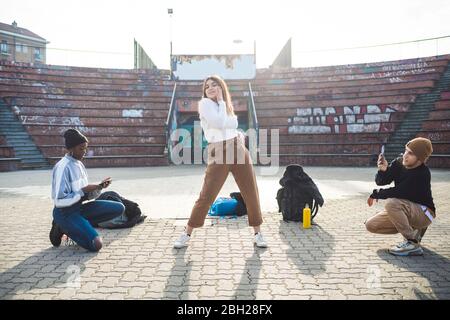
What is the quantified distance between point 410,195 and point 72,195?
375cm

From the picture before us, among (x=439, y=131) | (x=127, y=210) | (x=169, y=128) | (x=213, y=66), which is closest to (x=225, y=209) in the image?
(x=127, y=210)

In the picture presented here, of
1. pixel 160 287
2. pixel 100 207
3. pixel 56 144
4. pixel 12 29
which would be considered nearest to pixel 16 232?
pixel 100 207

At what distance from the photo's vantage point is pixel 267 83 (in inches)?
777

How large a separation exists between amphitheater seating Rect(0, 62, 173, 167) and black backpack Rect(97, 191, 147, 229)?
34.0 feet

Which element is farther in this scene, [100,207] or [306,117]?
[306,117]

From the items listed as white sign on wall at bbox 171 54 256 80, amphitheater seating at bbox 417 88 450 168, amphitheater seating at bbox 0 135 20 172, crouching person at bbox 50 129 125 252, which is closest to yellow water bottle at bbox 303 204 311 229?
crouching person at bbox 50 129 125 252

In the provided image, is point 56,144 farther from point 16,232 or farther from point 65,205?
point 65,205

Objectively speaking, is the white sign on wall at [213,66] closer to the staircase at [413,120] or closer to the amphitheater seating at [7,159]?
the staircase at [413,120]

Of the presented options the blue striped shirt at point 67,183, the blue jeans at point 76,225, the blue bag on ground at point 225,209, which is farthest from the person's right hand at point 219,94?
the blue bag on ground at point 225,209

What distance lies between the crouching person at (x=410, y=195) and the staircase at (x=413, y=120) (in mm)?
11148

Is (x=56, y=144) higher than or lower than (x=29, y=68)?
lower

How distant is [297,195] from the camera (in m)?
5.41

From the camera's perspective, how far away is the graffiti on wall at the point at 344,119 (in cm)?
1608
